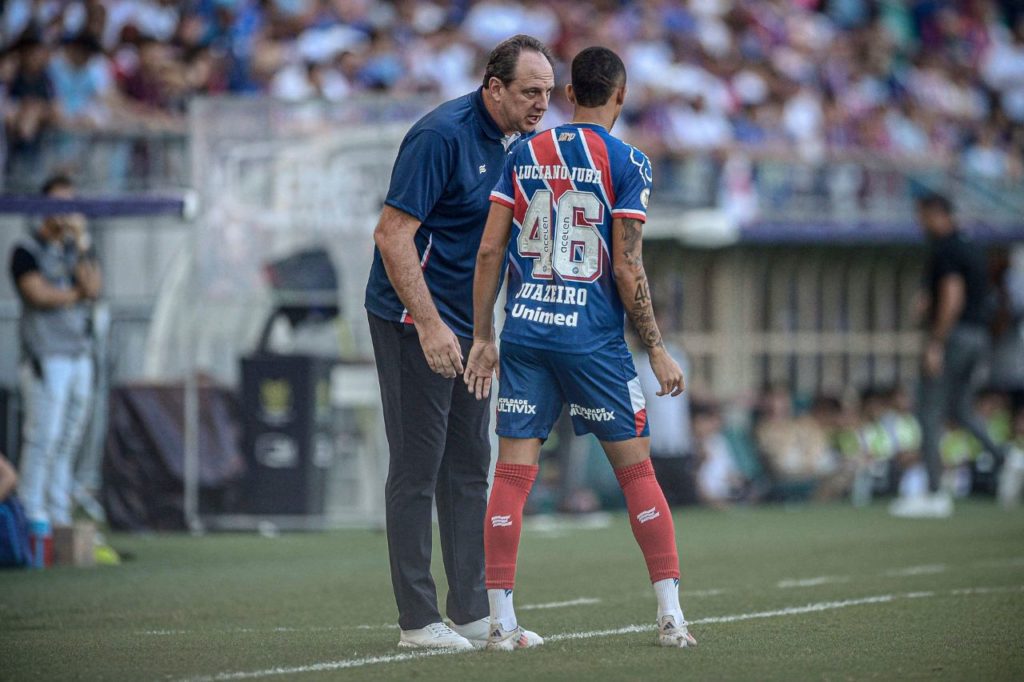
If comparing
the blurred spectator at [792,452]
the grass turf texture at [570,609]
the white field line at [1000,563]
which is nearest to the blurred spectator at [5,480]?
the grass turf texture at [570,609]

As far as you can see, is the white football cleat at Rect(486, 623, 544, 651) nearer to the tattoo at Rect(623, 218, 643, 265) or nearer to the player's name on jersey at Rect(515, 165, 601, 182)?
the tattoo at Rect(623, 218, 643, 265)

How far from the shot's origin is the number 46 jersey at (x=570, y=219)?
6164 mm

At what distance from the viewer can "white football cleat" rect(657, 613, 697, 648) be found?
627cm

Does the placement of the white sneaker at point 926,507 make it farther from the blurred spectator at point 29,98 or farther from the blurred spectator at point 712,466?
the blurred spectator at point 29,98

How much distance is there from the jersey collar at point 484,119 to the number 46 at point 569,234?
0.44 m

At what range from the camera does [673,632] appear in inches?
247

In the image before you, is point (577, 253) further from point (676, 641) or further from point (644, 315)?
point (676, 641)

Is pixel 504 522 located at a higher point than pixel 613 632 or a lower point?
higher

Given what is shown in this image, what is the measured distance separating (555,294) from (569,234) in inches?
8.5

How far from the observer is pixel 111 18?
677 inches

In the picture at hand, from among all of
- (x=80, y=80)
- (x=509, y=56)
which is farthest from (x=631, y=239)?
(x=80, y=80)

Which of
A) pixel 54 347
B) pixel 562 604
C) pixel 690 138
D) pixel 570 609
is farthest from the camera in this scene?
pixel 690 138

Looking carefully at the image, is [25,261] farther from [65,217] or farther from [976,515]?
[976,515]

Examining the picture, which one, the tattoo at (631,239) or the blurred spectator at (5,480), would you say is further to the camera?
the blurred spectator at (5,480)
